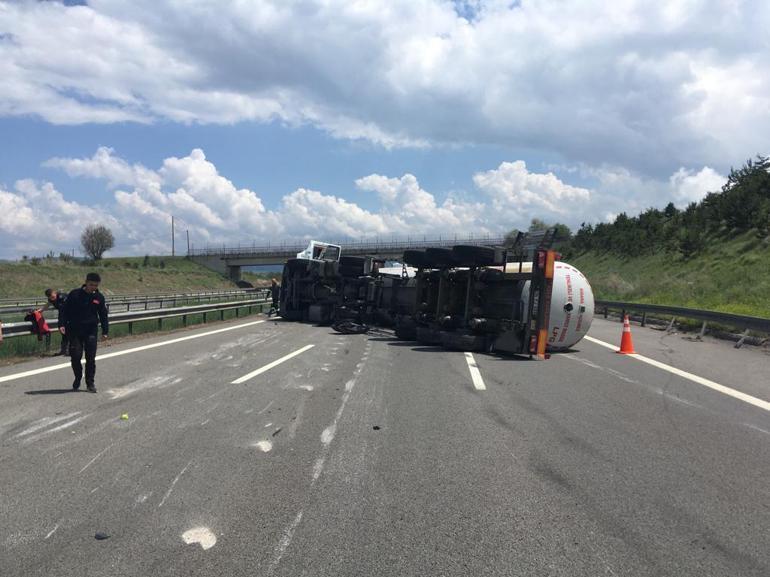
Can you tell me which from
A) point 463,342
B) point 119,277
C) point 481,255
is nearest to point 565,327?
point 463,342

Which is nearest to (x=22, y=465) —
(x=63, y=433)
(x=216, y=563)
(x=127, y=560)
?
(x=63, y=433)

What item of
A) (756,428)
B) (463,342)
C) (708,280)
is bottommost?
(463,342)

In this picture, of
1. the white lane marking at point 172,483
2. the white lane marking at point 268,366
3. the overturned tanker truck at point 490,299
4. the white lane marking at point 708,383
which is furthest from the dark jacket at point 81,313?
the white lane marking at point 708,383

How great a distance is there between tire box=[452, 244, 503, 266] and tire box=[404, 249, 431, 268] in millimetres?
1825

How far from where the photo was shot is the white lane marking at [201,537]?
3899 mm

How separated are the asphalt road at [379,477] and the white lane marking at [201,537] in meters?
0.02

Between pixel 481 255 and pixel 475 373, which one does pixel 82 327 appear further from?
pixel 481 255

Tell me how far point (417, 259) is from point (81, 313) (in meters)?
10.4

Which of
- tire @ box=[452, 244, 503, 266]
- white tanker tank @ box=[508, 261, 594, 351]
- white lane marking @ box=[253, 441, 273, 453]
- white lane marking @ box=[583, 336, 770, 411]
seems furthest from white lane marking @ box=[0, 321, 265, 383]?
white lane marking @ box=[583, 336, 770, 411]

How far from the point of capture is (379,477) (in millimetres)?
5199

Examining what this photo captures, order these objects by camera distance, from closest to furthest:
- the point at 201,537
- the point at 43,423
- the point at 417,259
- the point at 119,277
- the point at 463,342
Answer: the point at 201,537, the point at 43,423, the point at 463,342, the point at 417,259, the point at 119,277

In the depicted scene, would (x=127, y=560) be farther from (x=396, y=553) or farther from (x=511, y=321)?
(x=511, y=321)

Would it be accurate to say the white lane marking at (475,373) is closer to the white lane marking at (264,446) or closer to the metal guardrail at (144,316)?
the white lane marking at (264,446)

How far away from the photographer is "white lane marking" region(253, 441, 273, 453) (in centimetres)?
597
